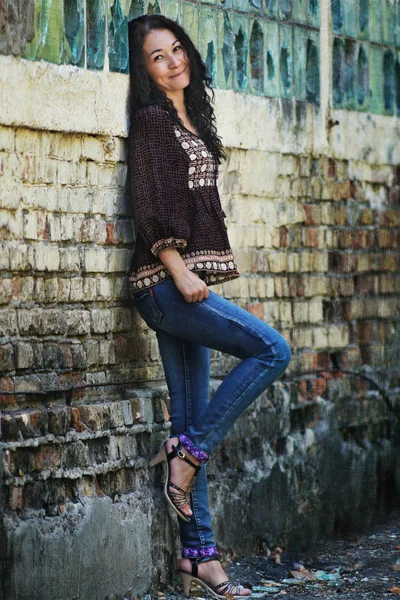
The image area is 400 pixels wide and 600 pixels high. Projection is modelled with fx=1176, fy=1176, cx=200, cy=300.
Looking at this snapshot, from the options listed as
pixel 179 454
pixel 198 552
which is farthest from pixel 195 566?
pixel 179 454

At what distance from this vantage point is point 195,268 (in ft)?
16.3

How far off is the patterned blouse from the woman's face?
220 mm

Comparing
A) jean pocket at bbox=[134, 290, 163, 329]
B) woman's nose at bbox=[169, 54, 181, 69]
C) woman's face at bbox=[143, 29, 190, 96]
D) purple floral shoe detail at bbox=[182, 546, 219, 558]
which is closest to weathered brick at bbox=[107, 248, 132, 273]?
jean pocket at bbox=[134, 290, 163, 329]

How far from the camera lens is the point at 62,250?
480 centimetres

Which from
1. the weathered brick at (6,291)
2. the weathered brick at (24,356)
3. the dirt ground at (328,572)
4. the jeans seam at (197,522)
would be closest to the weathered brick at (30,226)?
the weathered brick at (6,291)

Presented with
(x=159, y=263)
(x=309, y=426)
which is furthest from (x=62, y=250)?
(x=309, y=426)

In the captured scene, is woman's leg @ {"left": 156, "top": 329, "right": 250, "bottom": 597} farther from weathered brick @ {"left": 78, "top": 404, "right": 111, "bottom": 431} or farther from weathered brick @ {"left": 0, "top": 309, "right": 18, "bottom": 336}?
weathered brick @ {"left": 0, "top": 309, "right": 18, "bottom": 336}

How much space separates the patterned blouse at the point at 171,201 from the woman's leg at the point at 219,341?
0.39 ft

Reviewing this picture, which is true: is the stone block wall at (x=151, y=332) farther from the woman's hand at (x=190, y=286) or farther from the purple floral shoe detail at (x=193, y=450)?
the woman's hand at (x=190, y=286)

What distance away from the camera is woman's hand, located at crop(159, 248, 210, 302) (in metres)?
4.84

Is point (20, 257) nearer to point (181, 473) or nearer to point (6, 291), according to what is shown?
point (6, 291)

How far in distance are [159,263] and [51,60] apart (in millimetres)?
941

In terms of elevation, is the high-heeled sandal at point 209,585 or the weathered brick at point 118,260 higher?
the weathered brick at point 118,260

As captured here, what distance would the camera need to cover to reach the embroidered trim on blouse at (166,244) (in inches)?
190
